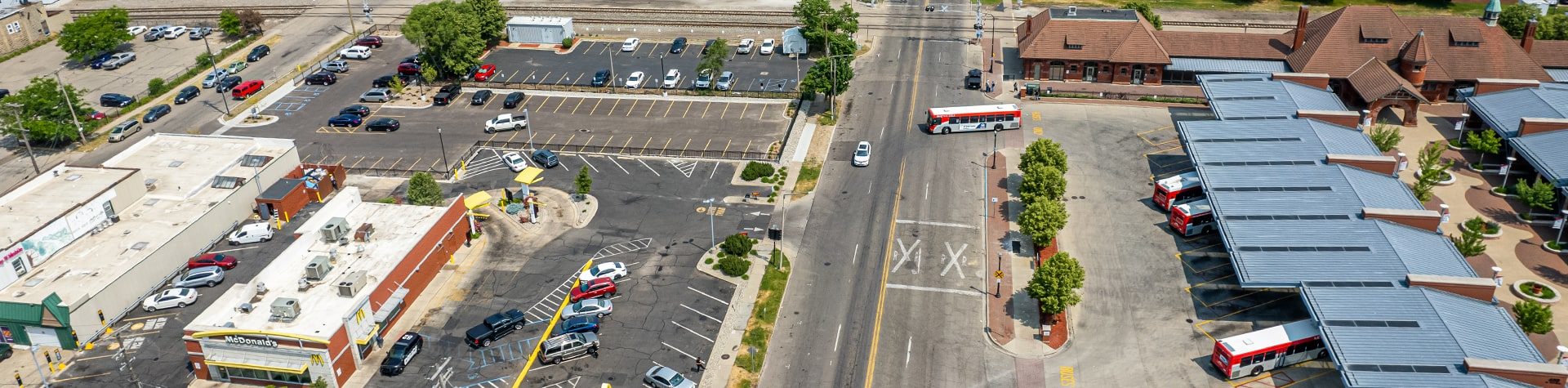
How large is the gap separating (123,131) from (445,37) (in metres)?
35.1

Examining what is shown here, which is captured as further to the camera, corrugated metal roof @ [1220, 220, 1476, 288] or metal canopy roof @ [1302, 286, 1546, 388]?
corrugated metal roof @ [1220, 220, 1476, 288]

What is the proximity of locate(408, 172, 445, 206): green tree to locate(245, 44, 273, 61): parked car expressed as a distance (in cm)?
6129

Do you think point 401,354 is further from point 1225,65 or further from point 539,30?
point 1225,65

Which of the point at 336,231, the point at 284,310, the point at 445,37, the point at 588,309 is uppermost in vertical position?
the point at 445,37

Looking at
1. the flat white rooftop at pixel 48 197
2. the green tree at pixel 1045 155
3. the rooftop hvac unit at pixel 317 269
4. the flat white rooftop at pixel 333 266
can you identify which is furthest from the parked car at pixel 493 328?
the green tree at pixel 1045 155

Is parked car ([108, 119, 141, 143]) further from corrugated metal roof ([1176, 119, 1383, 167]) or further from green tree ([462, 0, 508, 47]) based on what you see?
corrugated metal roof ([1176, 119, 1383, 167])

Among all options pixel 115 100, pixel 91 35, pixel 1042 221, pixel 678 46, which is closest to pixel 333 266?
pixel 1042 221

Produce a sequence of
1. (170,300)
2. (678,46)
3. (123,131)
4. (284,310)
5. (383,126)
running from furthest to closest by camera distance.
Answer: (678,46), (123,131), (383,126), (170,300), (284,310)

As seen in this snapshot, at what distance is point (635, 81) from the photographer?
13012 centimetres

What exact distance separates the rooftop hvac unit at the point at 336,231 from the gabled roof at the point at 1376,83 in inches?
3885

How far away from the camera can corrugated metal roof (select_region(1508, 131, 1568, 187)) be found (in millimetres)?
91438

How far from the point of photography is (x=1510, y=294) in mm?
79562

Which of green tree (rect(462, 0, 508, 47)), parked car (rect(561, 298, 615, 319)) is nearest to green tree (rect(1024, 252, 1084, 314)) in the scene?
parked car (rect(561, 298, 615, 319))

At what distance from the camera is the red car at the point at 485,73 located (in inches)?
5177
